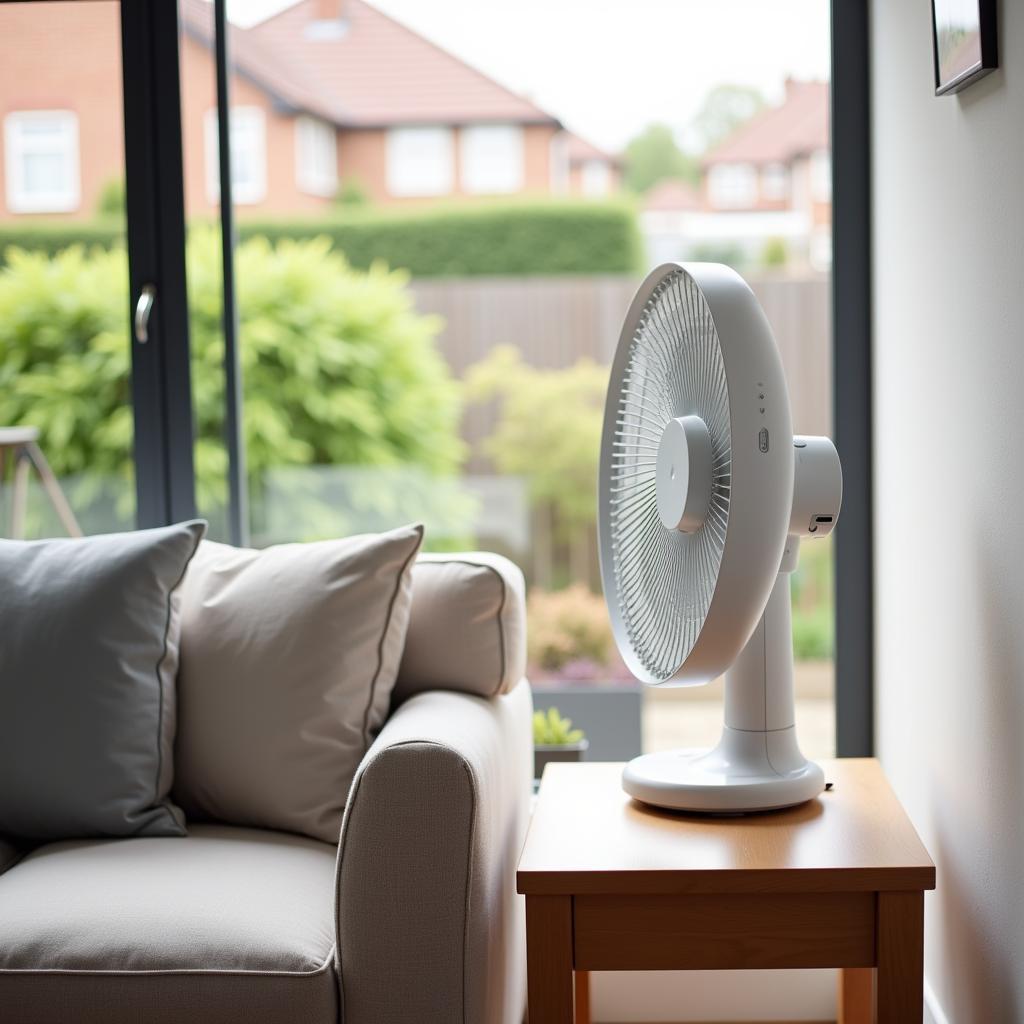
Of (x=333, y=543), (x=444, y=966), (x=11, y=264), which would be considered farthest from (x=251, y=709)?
(x=11, y=264)

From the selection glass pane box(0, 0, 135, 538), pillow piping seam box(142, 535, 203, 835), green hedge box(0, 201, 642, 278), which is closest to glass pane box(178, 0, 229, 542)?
glass pane box(0, 0, 135, 538)

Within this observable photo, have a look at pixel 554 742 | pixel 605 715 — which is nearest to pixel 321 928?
pixel 554 742

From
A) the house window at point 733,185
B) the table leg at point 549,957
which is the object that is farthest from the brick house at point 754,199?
the table leg at point 549,957

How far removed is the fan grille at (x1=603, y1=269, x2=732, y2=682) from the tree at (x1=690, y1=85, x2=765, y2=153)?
5.50ft

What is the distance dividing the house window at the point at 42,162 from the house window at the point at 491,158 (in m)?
1.17

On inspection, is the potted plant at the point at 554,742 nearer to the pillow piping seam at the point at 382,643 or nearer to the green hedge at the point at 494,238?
the pillow piping seam at the point at 382,643

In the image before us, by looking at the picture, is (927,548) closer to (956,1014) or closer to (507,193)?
(956,1014)

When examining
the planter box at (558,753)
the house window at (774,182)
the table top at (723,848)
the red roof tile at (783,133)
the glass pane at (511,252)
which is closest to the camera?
the table top at (723,848)

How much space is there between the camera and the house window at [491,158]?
3375mm

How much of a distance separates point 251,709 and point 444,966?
21.1 inches

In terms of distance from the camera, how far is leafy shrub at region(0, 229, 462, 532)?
100 inches

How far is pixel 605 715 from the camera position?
2652mm

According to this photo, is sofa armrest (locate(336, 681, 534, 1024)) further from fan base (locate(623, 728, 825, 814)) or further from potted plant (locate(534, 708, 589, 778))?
potted plant (locate(534, 708, 589, 778))

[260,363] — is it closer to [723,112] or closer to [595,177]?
[595,177]
